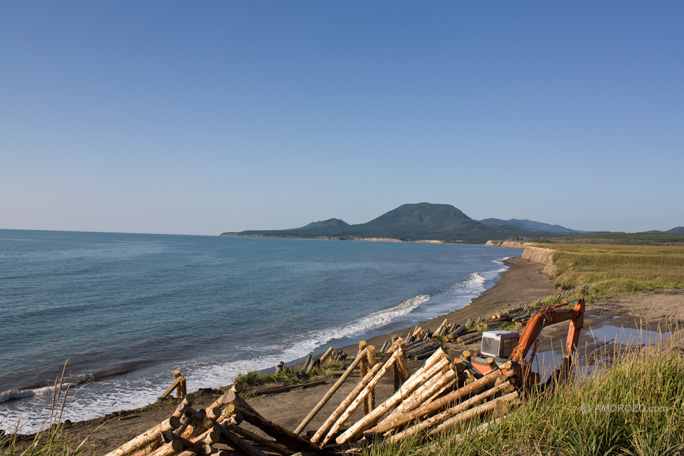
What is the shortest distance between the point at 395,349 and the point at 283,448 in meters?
2.41

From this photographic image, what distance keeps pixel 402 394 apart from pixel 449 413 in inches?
33.9

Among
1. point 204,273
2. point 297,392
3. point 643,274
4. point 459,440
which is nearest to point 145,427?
point 297,392

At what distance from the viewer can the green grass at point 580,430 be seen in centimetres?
519

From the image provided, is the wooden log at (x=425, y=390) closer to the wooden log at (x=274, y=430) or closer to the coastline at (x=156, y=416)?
the wooden log at (x=274, y=430)

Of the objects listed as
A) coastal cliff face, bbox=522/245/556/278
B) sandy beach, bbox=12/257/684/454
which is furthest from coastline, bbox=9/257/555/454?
coastal cliff face, bbox=522/245/556/278

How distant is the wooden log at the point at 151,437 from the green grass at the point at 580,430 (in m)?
2.49

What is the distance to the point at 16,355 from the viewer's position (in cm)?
1928

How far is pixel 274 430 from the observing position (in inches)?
245

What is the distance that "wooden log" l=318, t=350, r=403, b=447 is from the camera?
22.6 feet

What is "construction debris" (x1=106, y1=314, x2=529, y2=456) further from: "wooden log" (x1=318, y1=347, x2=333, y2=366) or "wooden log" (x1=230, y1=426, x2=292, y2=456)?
"wooden log" (x1=318, y1=347, x2=333, y2=366)

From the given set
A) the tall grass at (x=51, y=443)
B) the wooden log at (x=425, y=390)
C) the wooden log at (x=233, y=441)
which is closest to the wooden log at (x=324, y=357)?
the tall grass at (x=51, y=443)

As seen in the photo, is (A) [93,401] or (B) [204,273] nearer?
(A) [93,401]

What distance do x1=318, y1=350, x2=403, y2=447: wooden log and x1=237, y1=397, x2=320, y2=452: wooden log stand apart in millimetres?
400

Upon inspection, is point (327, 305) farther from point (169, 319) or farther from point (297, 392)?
point (297, 392)
